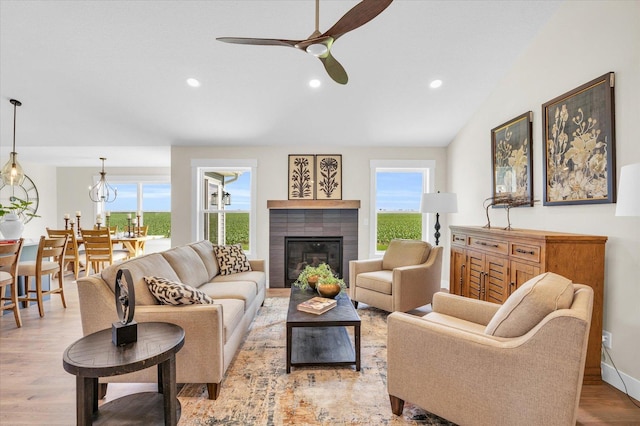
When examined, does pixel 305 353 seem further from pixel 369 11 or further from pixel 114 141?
pixel 114 141

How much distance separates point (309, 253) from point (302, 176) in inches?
49.4

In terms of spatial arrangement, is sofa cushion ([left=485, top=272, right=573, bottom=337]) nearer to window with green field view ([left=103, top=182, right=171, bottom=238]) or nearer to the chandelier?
window with green field view ([left=103, top=182, right=171, bottom=238])

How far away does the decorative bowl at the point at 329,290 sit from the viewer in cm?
289

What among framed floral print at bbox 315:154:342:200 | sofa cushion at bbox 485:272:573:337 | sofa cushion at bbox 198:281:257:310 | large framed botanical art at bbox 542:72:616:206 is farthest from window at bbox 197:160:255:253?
sofa cushion at bbox 485:272:573:337

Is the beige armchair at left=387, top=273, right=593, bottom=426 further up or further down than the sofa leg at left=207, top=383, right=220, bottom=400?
further up

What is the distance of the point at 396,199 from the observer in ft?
17.1

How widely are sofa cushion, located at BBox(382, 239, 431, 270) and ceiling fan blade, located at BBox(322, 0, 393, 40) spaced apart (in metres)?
2.86

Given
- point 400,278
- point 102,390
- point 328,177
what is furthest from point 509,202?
point 102,390

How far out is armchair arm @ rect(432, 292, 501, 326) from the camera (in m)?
2.17

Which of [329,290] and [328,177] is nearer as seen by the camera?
[329,290]

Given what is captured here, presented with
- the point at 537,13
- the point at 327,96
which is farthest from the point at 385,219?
the point at 537,13

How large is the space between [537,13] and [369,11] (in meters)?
2.07

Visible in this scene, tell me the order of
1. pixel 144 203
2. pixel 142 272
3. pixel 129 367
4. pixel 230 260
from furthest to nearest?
pixel 144 203 → pixel 230 260 → pixel 142 272 → pixel 129 367

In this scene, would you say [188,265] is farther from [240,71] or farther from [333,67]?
[333,67]
